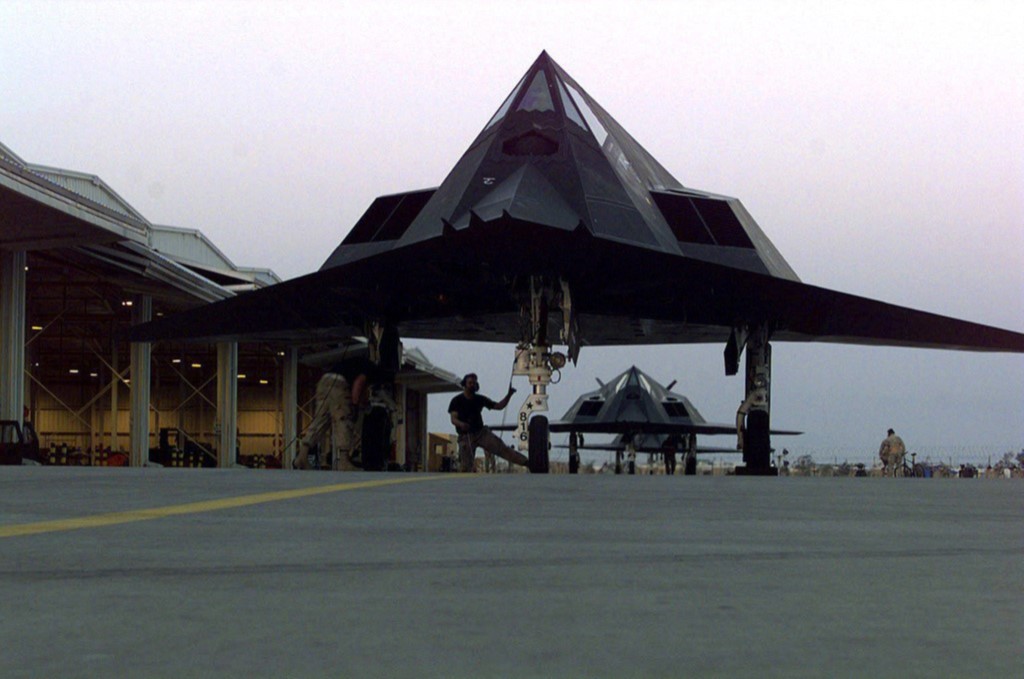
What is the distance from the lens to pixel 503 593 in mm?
2473

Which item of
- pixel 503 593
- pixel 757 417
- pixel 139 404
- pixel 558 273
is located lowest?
pixel 503 593

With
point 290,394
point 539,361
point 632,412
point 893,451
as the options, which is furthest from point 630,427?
point 539,361

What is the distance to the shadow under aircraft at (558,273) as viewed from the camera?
16.4m

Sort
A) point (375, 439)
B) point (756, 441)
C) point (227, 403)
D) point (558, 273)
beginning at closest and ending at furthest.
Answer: point (558, 273)
point (375, 439)
point (756, 441)
point (227, 403)

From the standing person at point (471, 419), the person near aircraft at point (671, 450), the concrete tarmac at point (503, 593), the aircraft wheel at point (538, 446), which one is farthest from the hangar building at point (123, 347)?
the concrete tarmac at point (503, 593)

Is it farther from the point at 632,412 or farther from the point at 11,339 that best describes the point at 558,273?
the point at 632,412

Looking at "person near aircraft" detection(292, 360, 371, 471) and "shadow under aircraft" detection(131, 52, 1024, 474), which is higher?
"shadow under aircraft" detection(131, 52, 1024, 474)

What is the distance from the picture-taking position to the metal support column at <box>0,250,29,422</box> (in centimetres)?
2386

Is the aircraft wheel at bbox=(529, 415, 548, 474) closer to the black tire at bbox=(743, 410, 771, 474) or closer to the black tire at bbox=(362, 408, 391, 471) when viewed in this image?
the black tire at bbox=(362, 408, 391, 471)

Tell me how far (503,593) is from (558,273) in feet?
48.5

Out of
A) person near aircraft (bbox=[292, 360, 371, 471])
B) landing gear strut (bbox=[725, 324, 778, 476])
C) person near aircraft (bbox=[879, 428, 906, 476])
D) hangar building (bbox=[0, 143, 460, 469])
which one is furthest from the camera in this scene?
person near aircraft (bbox=[879, 428, 906, 476])

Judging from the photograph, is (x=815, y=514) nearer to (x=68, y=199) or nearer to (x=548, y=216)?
(x=548, y=216)

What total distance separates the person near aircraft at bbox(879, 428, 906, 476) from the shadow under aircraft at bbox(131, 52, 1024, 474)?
7.89 metres

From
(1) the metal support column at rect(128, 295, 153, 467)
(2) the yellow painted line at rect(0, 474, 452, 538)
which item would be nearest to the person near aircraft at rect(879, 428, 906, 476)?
(1) the metal support column at rect(128, 295, 153, 467)
